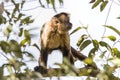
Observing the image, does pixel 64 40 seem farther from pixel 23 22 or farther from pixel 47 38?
pixel 23 22

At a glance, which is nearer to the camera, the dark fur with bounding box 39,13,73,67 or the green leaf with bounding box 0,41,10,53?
the green leaf with bounding box 0,41,10,53

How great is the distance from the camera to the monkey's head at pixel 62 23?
160 inches

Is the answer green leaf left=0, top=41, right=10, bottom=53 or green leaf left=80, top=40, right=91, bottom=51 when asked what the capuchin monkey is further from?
green leaf left=0, top=41, right=10, bottom=53

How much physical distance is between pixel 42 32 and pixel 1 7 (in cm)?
290

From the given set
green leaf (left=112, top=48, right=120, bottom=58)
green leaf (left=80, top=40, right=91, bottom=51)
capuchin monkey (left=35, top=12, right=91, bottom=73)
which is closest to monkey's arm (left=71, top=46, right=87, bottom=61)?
capuchin monkey (left=35, top=12, right=91, bottom=73)

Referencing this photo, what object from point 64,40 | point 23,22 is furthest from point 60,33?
point 23,22

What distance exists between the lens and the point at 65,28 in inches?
160

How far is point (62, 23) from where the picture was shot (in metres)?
4.16

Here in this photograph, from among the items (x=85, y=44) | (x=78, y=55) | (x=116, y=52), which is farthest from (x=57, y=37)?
(x=116, y=52)

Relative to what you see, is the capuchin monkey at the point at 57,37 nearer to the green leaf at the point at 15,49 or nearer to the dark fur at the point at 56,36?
the dark fur at the point at 56,36

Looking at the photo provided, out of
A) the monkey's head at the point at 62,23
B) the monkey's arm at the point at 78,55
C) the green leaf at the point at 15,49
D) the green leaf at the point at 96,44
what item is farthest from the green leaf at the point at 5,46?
the monkey's head at the point at 62,23

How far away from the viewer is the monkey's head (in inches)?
160

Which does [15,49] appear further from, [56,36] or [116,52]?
[56,36]

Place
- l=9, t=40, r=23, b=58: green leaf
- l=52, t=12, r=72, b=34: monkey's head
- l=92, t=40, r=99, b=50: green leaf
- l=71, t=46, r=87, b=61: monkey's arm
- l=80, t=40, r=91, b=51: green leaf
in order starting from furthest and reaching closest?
1. l=52, t=12, r=72, b=34: monkey's head
2. l=71, t=46, r=87, b=61: monkey's arm
3. l=80, t=40, r=91, b=51: green leaf
4. l=92, t=40, r=99, b=50: green leaf
5. l=9, t=40, r=23, b=58: green leaf
